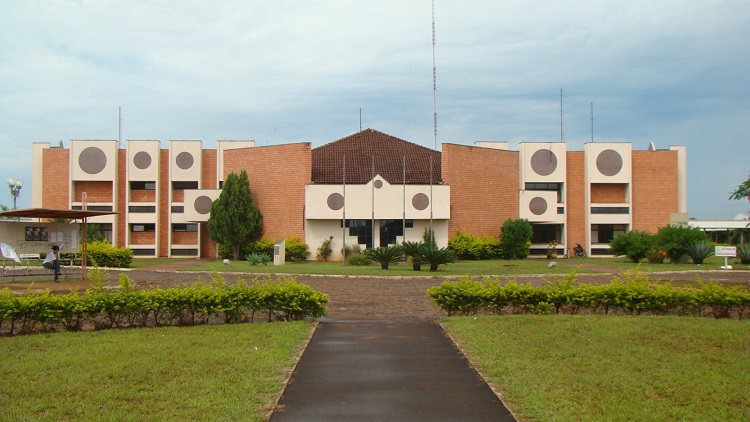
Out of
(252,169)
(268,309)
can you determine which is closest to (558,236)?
(252,169)

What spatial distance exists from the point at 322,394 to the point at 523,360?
2865 mm

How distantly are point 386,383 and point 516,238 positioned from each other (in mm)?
34620

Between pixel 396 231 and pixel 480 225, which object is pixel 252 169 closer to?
pixel 396 231

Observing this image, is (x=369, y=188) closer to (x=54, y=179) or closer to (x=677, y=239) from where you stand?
(x=677, y=239)

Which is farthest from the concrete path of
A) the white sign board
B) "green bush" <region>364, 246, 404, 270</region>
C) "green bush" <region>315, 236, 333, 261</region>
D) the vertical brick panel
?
the vertical brick panel

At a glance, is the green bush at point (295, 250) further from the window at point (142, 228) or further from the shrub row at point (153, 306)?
the shrub row at point (153, 306)

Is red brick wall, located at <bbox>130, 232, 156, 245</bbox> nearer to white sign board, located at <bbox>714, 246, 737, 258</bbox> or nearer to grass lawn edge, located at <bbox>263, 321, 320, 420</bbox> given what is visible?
white sign board, located at <bbox>714, 246, 737, 258</bbox>

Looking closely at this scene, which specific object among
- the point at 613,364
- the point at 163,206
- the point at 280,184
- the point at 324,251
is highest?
the point at 280,184

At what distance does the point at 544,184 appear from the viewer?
4662 cm

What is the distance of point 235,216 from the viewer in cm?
3962

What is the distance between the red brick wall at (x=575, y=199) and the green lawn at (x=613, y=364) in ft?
116

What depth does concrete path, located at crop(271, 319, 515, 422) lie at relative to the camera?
6.43 m

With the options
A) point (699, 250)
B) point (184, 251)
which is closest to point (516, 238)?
Answer: point (699, 250)

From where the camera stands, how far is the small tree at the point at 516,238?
1619 inches
